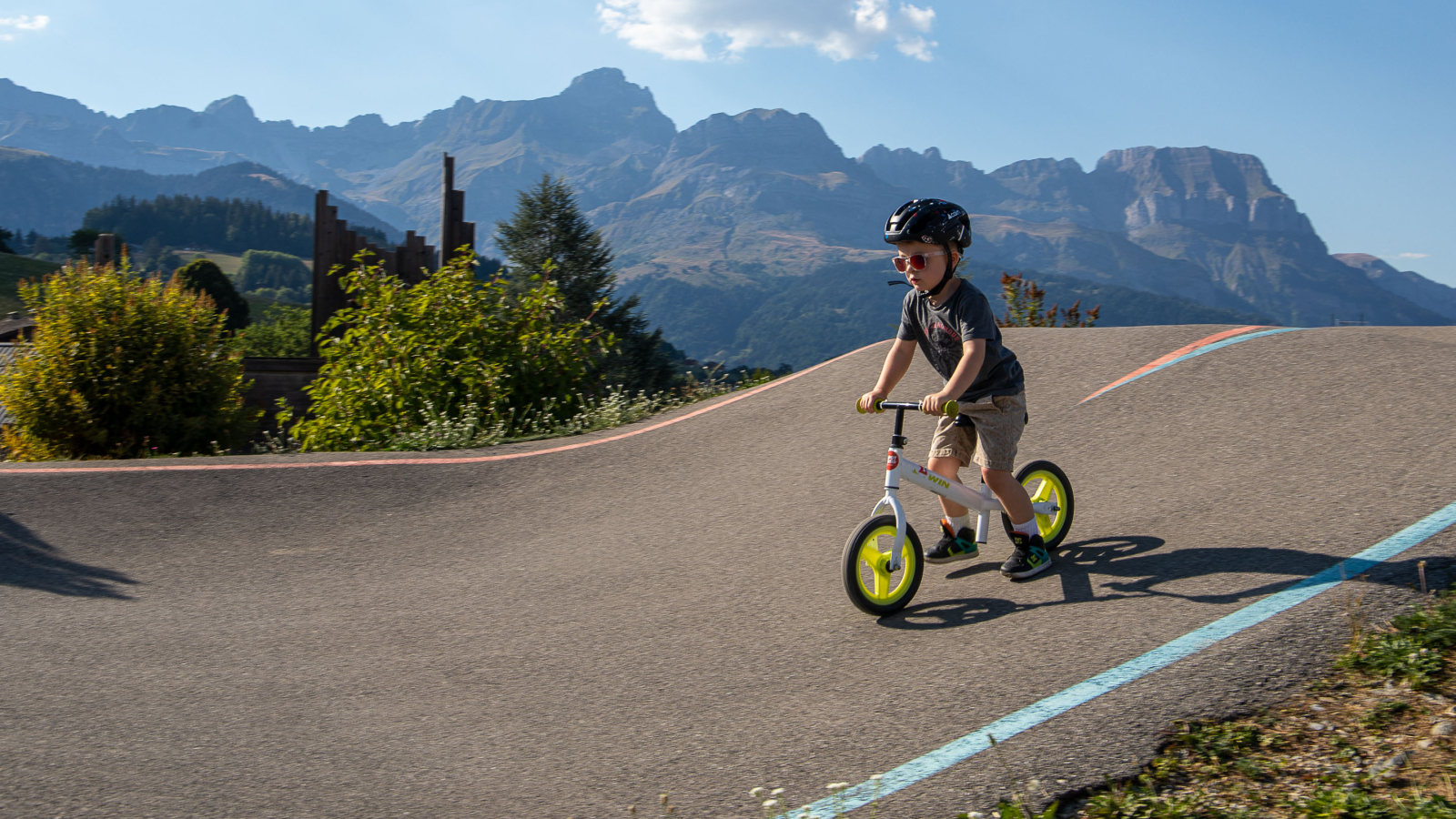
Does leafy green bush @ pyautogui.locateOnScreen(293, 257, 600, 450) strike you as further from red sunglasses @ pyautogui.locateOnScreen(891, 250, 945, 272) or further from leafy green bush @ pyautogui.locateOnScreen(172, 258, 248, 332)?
leafy green bush @ pyautogui.locateOnScreen(172, 258, 248, 332)

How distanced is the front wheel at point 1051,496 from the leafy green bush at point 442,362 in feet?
18.3

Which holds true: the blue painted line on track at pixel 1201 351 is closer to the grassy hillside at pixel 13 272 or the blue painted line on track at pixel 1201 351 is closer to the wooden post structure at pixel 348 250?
the wooden post structure at pixel 348 250

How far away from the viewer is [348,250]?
13.9 metres

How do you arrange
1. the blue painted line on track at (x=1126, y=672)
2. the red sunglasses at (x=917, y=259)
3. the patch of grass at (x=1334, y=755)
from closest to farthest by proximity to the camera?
the patch of grass at (x=1334, y=755), the blue painted line on track at (x=1126, y=672), the red sunglasses at (x=917, y=259)

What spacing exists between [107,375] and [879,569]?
26.9 ft

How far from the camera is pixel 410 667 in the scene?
4.39m

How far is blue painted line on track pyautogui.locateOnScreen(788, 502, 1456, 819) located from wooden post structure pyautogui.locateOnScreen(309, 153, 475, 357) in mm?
11580

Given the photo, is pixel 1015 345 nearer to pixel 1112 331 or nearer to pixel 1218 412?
pixel 1112 331

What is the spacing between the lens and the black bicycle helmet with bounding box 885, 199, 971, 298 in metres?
4.48

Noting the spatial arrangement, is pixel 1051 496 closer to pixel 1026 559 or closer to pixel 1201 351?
pixel 1026 559

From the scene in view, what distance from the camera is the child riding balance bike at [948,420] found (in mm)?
4398

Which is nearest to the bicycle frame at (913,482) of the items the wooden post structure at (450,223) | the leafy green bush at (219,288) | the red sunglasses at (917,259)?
the red sunglasses at (917,259)

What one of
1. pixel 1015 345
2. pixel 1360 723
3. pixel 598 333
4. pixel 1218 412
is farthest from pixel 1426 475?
pixel 598 333

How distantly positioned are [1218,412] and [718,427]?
4051mm
